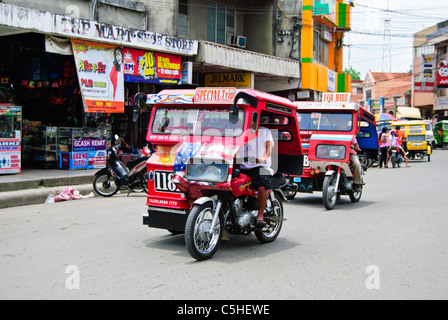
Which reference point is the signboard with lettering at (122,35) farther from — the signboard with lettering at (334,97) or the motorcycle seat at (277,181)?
the motorcycle seat at (277,181)

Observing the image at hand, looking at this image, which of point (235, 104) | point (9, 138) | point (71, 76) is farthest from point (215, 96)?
point (71, 76)

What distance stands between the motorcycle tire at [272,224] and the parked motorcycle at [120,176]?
5.17 metres

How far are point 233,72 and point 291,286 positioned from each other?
648 inches

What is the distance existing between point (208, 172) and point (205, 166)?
86 millimetres

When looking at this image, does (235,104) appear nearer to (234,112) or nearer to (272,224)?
(234,112)

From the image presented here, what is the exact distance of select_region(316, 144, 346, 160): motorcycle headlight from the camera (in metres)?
10.5

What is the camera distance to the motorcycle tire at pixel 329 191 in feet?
32.2

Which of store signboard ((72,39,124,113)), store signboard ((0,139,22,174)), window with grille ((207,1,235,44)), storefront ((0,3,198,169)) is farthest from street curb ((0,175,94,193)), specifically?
window with grille ((207,1,235,44))

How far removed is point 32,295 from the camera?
14.4ft

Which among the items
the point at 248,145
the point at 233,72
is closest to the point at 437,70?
the point at 233,72

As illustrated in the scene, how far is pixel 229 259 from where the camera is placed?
582 centimetres

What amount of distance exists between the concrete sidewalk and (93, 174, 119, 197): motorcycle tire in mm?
435

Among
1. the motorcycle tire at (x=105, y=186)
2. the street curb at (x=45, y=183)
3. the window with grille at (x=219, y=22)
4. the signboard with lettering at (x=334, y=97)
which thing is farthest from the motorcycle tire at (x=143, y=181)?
the window with grille at (x=219, y=22)
